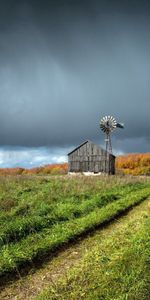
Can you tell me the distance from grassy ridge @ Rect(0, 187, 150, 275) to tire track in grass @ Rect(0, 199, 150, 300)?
0.40 m

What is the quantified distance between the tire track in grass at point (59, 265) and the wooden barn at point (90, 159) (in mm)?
51519

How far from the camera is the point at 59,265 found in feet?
28.7

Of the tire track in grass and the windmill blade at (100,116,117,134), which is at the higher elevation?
the windmill blade at (100,116,117,134)

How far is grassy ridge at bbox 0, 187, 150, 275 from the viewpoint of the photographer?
8.94 metres

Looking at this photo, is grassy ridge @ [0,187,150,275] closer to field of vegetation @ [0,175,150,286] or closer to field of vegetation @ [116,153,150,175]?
field of vegetation @ [0,175,150,286]

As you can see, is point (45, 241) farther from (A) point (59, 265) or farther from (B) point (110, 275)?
(B) point (110, 275)

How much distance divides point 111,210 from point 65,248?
6.36m

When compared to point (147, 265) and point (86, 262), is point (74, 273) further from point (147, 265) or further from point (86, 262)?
point (147, 265)

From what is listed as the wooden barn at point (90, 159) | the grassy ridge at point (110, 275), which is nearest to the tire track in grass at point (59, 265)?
the grassy ridge at point (110, 275)

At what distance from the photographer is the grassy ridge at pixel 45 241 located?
29.3ft

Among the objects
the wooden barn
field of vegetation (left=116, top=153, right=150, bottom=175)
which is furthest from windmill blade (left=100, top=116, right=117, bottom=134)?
field of vegetation (left=116, top=153, right=150, bottom=175)

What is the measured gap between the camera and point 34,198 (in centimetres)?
1933

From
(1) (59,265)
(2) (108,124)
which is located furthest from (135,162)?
(1) (59,265)

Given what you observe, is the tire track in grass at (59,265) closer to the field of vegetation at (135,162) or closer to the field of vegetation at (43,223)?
the field of vegetation at (43,223)
